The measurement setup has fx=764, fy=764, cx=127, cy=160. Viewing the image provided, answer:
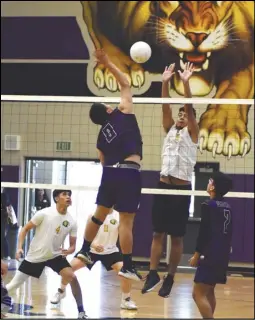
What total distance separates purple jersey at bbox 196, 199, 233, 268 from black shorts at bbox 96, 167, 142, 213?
709mm

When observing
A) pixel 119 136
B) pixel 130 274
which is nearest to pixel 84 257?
pixel 130 274

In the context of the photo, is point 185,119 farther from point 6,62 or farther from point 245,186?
point 6,62

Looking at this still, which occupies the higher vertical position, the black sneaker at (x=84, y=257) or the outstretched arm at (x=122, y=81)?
the outstretched arm at (x=122, y=81)

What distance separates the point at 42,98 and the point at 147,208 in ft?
28.0

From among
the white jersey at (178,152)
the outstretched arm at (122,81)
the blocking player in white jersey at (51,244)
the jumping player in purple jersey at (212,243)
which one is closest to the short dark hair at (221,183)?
the jumping player in purple jersey at (212,243)

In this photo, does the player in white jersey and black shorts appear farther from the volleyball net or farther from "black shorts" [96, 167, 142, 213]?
the volleyball net

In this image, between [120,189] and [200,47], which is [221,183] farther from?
[200,47]

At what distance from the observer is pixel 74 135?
17344mm

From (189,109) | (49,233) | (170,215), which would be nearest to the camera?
(189,109)

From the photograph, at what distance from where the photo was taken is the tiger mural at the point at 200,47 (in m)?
16.8

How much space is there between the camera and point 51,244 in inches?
380

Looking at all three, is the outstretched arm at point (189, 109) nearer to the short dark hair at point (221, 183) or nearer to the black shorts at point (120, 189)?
the short dark hair at point (221, 183)

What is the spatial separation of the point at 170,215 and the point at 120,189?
2.85ft

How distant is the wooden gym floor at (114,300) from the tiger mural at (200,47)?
11.9ft
